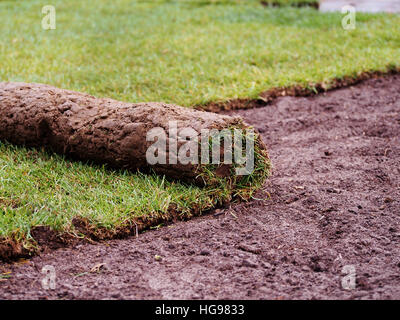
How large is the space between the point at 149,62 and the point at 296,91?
202 cm

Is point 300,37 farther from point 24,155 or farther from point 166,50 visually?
point 24,155

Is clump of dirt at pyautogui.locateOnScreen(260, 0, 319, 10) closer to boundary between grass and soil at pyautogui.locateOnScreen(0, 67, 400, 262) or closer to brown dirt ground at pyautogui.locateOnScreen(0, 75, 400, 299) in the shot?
brown dirt ground at pyautogui.locateOnScreen(0, 75, 400, 299)

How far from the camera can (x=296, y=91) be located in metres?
5.89

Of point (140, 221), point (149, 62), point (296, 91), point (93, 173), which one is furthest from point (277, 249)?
point (149, 62)

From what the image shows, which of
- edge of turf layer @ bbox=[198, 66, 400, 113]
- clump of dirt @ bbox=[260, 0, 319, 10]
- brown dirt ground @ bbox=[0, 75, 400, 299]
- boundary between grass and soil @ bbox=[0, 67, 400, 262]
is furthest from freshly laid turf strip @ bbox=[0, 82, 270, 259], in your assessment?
clump of dirt @ bbox=[260, 0, 319, 10]

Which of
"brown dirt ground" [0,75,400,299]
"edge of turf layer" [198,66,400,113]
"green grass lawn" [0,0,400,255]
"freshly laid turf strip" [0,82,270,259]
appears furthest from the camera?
"edge of turf layer" [198,66,400,113]

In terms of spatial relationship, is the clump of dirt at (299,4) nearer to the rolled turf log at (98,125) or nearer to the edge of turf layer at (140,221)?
the rolled turf log at (98,125)

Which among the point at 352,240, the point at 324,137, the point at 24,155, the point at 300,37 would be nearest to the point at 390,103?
the point at 324,137

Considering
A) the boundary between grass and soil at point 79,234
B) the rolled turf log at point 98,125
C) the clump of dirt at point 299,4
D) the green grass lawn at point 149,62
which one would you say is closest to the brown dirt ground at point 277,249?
the boundary between grass and soil at point 79,234

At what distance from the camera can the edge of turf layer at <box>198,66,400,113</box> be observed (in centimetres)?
542

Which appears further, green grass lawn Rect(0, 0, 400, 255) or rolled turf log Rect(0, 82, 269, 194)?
rolled turf log Rect(0, 82, 269, 194)

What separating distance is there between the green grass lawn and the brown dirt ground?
0.26 metres

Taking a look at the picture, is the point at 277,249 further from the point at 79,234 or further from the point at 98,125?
the point at 98,125
